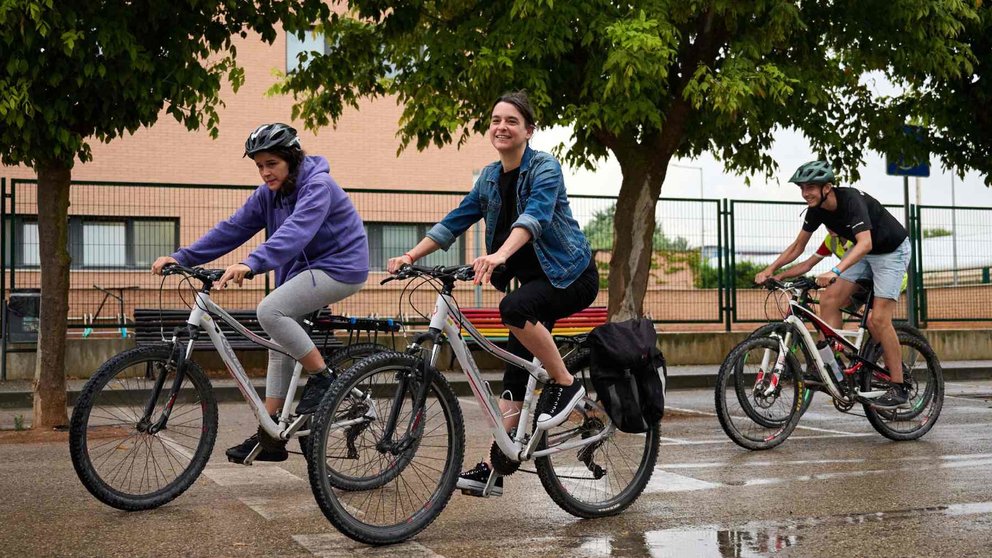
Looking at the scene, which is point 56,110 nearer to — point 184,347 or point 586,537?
point 184,347

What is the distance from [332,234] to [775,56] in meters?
7.48

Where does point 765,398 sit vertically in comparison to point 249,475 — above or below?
above

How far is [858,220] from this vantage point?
8227mm

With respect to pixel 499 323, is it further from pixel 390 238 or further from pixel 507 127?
pixel 507 127

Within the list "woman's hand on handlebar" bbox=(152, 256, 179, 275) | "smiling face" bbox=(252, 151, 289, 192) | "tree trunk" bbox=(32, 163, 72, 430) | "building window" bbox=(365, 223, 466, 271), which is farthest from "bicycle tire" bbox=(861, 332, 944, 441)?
"building window" bbox=(365, 223, 466, 271)

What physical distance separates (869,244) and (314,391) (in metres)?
4.21

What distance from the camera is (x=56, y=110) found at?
8.85 m

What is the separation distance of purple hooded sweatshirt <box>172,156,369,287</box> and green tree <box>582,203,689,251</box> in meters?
10.5

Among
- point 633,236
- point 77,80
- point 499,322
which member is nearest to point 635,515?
point 77,80

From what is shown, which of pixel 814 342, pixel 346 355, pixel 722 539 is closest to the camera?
pixel 722 539

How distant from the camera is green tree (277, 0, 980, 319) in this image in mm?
10789

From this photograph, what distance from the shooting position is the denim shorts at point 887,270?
8.41 meters

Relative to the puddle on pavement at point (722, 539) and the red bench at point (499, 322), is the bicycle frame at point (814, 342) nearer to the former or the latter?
the puddle on pavement at point (722, 539)

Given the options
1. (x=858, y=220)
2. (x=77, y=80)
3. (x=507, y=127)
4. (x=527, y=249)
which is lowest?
(x=527, y=249)
